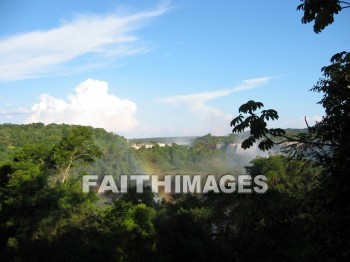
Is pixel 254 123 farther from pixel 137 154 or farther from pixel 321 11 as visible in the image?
pixel 137 154

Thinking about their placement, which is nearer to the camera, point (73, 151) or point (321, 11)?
point (321, 11)

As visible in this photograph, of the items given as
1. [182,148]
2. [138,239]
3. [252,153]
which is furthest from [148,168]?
[138,239]

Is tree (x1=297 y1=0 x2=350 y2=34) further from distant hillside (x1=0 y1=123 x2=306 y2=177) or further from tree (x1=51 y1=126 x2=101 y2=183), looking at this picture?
distant hillside (x1=0 y1=123 x2=306 y2=177)

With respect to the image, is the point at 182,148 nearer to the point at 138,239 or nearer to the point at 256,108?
the point at 138,239

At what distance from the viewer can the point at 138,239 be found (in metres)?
21.7

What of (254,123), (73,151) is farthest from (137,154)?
(254,123)

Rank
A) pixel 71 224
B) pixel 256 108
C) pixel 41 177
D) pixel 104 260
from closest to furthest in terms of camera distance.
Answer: pixel 256 108 → pixel 104 260 → pixel 71 224 → pixel 41 177

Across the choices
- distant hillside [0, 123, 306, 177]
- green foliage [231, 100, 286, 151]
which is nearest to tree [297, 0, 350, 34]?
green foliage [231, 100, 286, 151]

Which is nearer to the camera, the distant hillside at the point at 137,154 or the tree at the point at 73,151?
the tree at the point at 73,151

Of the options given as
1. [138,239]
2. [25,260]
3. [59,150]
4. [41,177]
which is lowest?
[25,260]

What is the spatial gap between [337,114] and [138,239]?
19269 millimetres

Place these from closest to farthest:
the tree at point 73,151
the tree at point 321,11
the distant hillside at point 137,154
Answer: the tree at point 321,11 → the tree at point 73,151 → the distant hillside at point 137,154

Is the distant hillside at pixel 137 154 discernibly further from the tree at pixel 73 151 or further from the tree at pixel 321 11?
the tree at pixel 321 11

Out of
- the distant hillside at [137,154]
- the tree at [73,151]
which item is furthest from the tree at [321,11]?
the distant hillside at [137,154]
